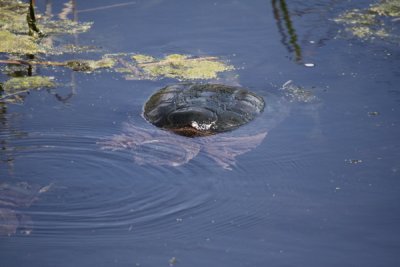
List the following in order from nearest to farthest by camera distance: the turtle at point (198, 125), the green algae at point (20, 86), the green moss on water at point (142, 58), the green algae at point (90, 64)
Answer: the turtle at point (198, 125)
the green algae at point (20, 86)
the green algae at point (90, 64)
the green moss on water at point (142, 58)

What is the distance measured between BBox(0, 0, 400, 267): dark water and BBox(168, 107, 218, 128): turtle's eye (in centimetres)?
35

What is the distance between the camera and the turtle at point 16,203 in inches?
157

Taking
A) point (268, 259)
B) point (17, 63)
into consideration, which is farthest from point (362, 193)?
point (17, 63)

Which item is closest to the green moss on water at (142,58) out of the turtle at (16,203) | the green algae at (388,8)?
the turtle at (16,203)

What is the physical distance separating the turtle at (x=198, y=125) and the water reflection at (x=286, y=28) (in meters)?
1.04

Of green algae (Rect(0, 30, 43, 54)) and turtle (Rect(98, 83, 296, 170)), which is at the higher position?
green algae (Rect(0, 30, 43, 54))

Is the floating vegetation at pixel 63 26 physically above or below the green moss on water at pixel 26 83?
above

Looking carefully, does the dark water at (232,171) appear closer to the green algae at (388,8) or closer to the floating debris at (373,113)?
the floating debris at (373,113)

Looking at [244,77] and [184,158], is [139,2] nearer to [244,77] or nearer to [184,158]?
[244,77]

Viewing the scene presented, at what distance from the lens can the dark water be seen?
3840mm

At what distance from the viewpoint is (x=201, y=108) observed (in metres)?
5.33

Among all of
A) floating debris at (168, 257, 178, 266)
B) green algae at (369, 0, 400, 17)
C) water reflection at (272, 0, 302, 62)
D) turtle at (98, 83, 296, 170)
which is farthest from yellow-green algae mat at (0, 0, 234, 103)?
floating debris at (168, 257, 178, 266)

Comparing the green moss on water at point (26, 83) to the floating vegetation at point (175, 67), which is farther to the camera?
the floating vegetation at point (175, 67)

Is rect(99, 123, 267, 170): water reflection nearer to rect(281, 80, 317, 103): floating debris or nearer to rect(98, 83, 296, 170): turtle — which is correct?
rect(98, 83, 296, 170): turtle
